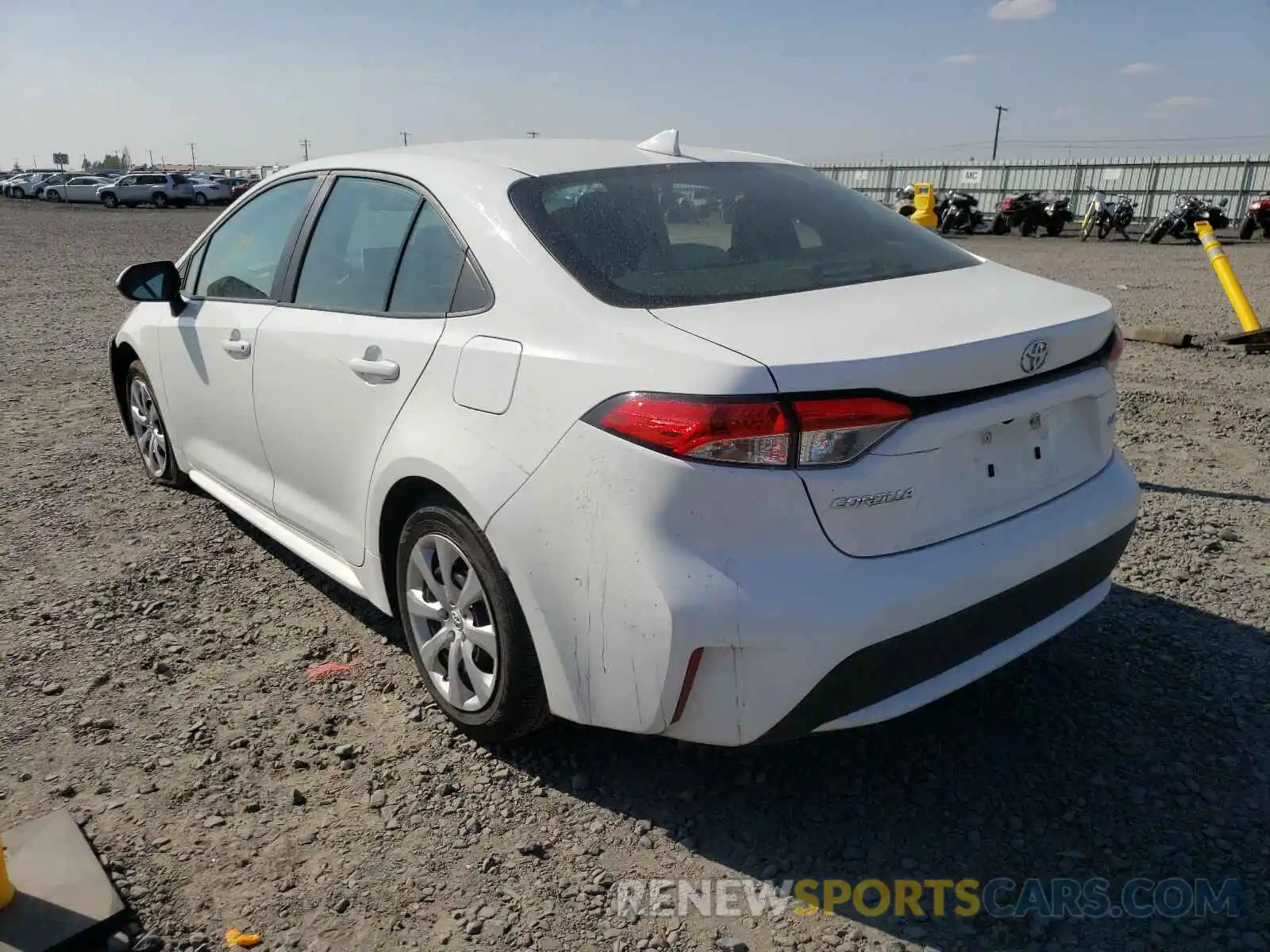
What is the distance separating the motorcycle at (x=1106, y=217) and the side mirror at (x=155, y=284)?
26.1 m

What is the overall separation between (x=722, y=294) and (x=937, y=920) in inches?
61.2

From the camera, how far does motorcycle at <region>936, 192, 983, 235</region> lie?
91.5 ft

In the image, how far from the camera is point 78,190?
50.8 m

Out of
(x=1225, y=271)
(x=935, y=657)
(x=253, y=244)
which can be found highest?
(x=253, y=244)

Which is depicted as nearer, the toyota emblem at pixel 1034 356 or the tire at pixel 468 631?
the toyota emblem at pixel 1034 356

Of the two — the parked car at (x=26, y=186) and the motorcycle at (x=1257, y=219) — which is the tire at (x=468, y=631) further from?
the parked car at (x=26, y=186)

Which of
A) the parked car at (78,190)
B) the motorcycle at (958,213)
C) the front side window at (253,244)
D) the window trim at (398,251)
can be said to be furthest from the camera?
the parked car at (78,190)

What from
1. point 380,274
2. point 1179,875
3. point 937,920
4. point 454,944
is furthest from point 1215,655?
point 380,274

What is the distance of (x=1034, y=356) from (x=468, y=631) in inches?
64.5

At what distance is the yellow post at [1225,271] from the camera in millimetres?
7484

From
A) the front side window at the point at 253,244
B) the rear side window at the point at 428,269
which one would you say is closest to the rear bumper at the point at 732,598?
the rear side window at the point at 428,269

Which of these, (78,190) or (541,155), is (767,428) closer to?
(541,155)

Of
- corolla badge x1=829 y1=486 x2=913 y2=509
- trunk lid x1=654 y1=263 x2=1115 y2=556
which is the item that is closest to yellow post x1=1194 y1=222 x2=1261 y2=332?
trunk lid x1=654 y1=263 x2=1115 y2=556

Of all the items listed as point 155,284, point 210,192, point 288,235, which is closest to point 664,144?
point 288,235
